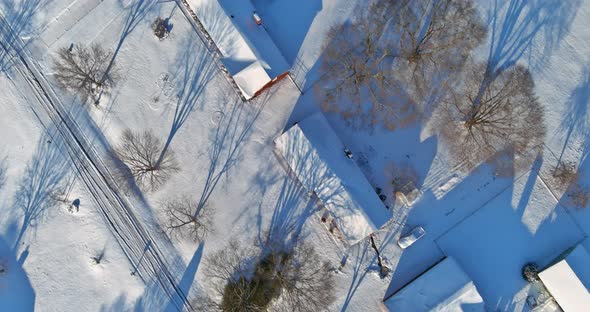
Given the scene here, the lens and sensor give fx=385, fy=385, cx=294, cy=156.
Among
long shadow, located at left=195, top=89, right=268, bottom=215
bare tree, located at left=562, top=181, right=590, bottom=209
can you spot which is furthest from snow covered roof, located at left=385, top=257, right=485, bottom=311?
long shadow, located at left=195, top=89, right=268, bottom=215

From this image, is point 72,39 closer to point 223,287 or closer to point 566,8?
point 223,287

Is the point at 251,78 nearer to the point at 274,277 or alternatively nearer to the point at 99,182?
the point at 99,182

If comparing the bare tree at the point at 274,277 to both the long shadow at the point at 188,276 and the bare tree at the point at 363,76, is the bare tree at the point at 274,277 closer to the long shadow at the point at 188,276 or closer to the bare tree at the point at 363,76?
the long shadow at the point at 188,276

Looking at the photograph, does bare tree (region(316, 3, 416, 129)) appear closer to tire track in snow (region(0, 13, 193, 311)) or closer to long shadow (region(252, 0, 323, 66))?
long shadow (region(252, 0, 323, 66))

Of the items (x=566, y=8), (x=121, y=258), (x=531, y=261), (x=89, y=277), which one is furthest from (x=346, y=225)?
(x=566, y=8)

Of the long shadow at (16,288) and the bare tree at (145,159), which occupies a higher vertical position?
the bare tree at (145,159)

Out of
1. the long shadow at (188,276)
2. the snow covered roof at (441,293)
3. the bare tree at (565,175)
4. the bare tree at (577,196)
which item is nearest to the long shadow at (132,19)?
the long shadow at (188,276)
